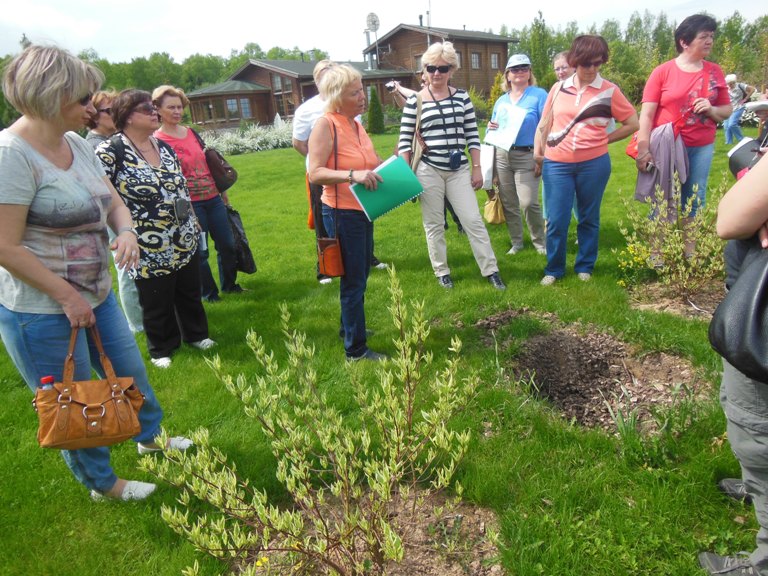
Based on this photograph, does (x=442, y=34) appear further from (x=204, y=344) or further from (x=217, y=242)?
(x=204, y=344)

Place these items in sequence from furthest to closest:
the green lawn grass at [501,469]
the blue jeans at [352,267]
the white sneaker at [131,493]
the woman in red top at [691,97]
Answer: the woman in red top at [691,97] < the blue jeans at [352,267] < the white sneaker at [131,493] < the green lawn grass at [501,469]

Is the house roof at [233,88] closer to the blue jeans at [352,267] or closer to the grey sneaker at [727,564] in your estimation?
the blue jeans at [352,267]

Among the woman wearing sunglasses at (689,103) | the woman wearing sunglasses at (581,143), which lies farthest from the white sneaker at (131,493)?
the woman wearing sunglasses at (689,103)

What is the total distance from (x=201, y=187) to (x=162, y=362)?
1904mm

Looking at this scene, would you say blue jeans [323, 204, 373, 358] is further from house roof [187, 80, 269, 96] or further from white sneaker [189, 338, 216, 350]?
house roof [187, 80, 269, 96]

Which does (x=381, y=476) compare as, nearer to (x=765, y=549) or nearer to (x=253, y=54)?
(x=765, y=549)

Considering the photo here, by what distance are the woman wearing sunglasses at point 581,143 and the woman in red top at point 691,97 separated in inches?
9.7

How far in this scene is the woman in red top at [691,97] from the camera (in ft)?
14.7

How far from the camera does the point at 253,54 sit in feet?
411

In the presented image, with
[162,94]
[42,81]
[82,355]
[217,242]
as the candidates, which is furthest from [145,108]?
[82,355]

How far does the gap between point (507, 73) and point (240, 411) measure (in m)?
4.89

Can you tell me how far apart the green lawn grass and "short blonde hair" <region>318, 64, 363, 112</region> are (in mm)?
2009

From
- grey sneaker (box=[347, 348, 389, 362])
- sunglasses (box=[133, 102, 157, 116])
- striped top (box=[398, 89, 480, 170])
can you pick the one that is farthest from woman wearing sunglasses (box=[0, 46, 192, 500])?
striped top (box=[398, 89, 480, 170])

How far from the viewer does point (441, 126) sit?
4898mm
